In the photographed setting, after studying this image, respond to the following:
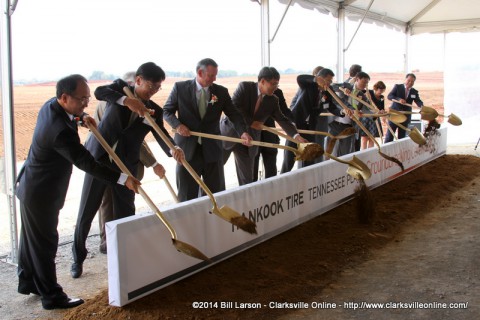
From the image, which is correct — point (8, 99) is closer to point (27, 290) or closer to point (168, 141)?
point (168, 141)

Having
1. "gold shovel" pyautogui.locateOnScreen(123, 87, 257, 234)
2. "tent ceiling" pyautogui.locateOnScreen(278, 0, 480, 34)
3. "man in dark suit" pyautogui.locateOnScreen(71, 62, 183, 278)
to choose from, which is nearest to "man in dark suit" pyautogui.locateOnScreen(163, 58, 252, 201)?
"man in dark suit" pyautogui.locateOnScreen(71, 62, 183, 278)

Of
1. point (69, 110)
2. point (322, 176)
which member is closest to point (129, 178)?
point (69, 110)

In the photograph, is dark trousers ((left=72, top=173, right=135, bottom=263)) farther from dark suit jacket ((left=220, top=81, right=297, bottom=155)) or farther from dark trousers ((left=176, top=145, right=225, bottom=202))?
dark suit jacket ((left=220, top=81, right=297, bottom=155))

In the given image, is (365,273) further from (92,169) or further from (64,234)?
(64,234)

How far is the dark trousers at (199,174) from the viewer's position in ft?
14.9

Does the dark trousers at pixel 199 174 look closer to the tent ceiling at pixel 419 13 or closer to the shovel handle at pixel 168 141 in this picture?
the shovel handle at pixel 168 141

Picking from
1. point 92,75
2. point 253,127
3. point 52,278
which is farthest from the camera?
point 92,75

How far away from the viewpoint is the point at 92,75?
13.9m

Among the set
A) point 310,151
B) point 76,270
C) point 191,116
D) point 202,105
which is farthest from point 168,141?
point 310,151

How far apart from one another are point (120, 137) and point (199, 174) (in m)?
1.07

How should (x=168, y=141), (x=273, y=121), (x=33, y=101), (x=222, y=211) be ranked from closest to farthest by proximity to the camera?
1. (x=222, y=211)
2. (x=168, y=141)
3. (x=273, y=121)
4. (x=33, y=101)

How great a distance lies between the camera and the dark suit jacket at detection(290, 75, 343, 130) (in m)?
6.45

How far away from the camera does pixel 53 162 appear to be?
3.24m

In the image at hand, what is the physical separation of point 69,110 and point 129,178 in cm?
59
